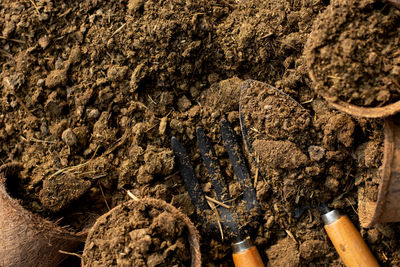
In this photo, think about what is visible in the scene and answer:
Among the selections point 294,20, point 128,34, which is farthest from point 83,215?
point 294,20

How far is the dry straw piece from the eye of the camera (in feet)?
5.50

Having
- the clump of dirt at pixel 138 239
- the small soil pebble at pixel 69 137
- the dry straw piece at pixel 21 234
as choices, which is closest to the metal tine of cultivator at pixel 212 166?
the clump of dirt at pixel 138 239

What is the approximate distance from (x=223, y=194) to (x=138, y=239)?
1.71ft

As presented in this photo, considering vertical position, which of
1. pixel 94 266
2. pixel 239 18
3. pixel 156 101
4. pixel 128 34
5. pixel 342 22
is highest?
pixel 128 34

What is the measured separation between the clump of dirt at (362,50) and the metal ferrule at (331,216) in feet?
1.75

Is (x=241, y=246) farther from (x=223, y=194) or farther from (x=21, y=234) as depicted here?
(x=21, y=234)

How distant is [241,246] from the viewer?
5.64 ft

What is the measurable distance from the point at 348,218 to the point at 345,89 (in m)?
0.62

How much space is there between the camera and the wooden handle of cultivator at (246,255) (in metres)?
1.67

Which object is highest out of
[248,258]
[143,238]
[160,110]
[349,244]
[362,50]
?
[160,110]

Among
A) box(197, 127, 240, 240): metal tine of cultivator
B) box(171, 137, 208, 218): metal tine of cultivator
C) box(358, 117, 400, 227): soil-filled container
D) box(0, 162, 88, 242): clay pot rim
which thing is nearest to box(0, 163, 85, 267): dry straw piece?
box(0, 162, 88, 242): clay pot rim

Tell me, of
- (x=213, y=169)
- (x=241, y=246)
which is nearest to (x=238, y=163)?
(x=213, y=169)

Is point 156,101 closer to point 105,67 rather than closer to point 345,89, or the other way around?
point 105,67

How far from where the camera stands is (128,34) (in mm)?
1848
